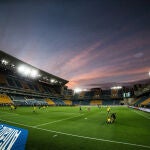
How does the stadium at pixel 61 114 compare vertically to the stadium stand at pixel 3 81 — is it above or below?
below

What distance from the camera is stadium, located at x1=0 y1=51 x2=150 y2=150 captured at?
31.3 feet

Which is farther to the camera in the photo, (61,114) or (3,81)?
(3,81)

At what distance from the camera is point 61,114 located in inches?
1201

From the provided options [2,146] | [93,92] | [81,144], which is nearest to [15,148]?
[2,146]

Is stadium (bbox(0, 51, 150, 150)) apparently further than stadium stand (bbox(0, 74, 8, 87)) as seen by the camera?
No

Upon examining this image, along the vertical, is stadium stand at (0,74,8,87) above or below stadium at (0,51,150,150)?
above

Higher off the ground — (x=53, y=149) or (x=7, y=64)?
(x=7, y=64)

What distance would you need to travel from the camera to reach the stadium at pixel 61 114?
9.55 metres

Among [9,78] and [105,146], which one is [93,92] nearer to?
[9,78]

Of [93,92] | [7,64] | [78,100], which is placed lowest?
[78,100]

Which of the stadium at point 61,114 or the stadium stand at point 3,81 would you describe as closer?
the stadium at point 61,114

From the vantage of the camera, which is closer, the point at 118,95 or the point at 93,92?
the point at 118,95

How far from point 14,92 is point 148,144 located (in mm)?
70565

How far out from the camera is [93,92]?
134 m
